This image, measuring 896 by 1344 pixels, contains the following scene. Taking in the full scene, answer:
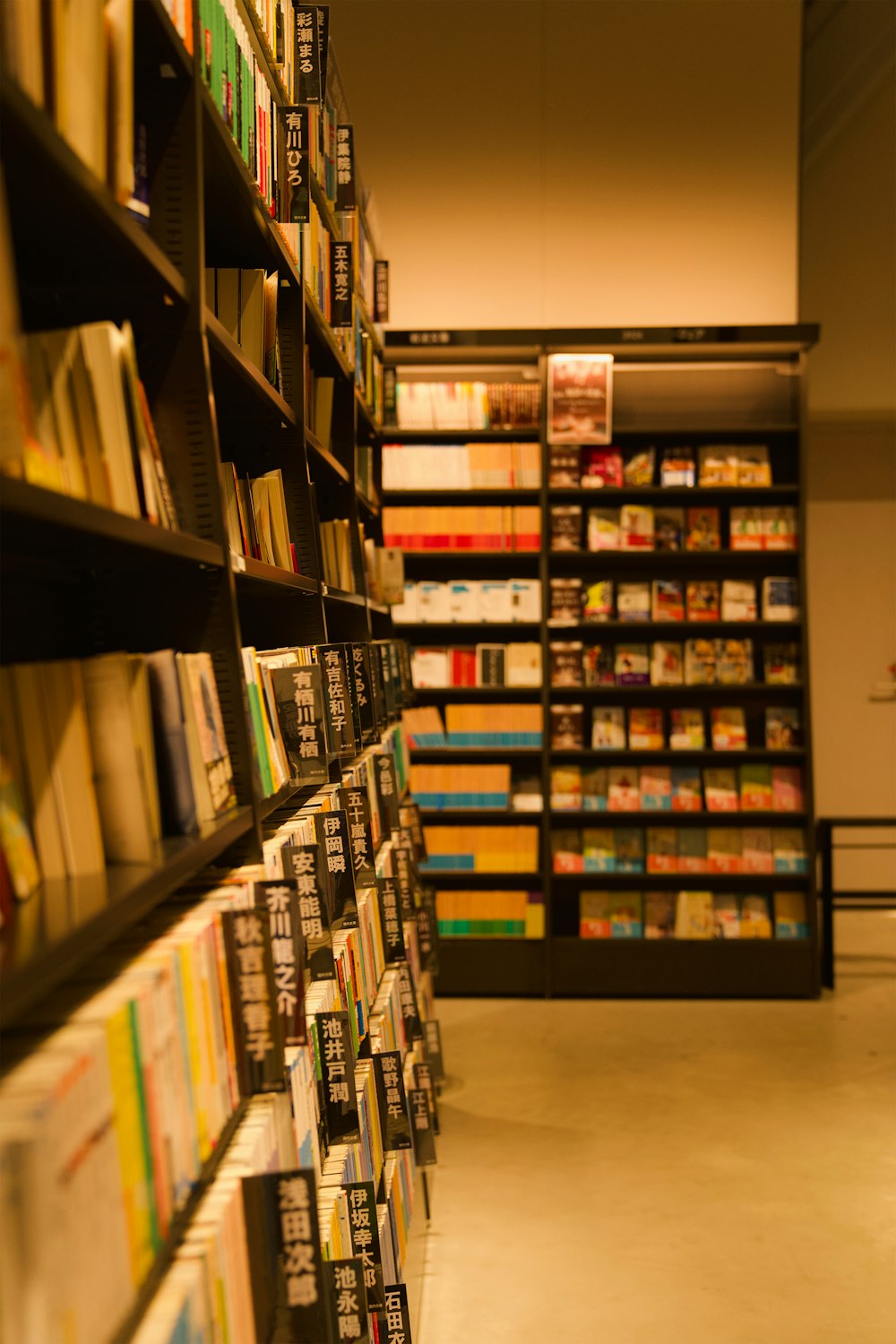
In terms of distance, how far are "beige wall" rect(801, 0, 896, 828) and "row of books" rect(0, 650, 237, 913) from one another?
5911 millimetres

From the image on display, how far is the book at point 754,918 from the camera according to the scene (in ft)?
16.8

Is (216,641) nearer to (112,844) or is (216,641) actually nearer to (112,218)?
(112,844)

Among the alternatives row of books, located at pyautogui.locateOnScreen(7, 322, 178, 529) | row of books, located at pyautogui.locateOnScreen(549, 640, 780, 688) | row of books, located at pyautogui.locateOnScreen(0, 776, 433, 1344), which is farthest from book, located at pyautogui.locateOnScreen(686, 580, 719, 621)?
row of books, located at pyautogui.locateOnScreen(7, 322, 178, 529)

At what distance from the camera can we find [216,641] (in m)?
1.53

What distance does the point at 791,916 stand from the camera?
5141 millimetres

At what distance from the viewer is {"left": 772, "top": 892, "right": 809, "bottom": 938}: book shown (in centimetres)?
512

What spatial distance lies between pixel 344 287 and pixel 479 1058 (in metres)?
2.93

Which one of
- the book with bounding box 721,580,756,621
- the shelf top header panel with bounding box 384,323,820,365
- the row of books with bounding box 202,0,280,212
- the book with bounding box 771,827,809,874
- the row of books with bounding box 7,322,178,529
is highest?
the shelf top header panel with bounding box 384,323,820,365

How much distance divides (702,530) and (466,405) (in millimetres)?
1244

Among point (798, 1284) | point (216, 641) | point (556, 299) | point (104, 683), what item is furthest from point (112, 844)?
point (556, 299)

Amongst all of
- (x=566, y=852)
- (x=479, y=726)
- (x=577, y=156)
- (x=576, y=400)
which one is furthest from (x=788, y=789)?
(x=577, y=156)

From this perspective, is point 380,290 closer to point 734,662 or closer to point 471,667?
point 471,667

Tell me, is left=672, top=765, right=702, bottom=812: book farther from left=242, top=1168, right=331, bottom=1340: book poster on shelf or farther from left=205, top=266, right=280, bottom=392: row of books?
left=242, top=1168, right=331, bottom=1340: book poster on shelf

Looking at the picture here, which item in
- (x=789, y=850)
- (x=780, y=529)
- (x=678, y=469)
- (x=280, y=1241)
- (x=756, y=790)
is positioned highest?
(x=678, y=469)
